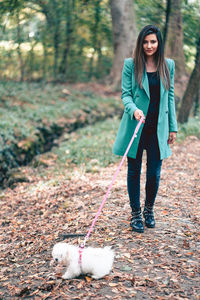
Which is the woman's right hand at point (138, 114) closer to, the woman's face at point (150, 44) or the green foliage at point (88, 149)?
the woman's face at point (150, 44)

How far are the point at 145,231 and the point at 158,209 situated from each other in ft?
2.59

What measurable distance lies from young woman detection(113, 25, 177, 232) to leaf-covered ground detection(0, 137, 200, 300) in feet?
2.29

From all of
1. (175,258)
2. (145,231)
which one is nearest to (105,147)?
(145,231)

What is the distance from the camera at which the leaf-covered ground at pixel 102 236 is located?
2.85 metres

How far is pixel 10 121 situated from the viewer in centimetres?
842

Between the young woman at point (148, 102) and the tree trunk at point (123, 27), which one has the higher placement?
the tree trunk at point (123, 27)

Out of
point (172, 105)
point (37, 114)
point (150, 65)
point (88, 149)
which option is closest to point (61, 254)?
point (172, 105)

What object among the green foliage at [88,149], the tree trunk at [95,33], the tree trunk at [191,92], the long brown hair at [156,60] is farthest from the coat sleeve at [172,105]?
the tree trunk at [95,33]

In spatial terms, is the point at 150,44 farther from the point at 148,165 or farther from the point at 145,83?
the point at 148,165

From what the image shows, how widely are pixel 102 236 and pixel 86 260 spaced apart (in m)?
0.96

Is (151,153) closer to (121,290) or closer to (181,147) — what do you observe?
(121,290)

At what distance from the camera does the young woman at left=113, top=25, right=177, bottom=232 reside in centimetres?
326

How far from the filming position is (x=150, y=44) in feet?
10.6

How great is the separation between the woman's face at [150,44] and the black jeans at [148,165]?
80 centimetres
